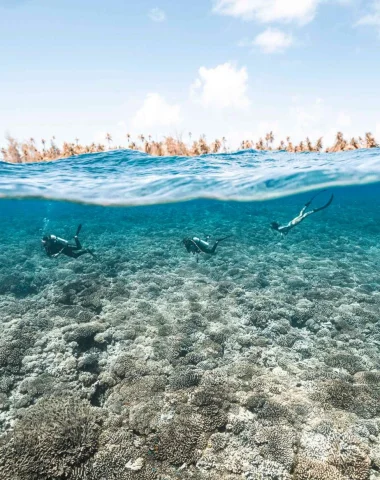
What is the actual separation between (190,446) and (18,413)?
3.65 meters

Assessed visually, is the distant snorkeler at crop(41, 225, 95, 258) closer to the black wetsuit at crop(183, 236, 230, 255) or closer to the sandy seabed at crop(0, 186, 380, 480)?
the sandy seabed at crop(0, 186, 380, 480)

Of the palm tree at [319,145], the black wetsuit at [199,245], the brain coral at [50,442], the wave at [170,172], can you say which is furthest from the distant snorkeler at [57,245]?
the palm tree at [319,145]

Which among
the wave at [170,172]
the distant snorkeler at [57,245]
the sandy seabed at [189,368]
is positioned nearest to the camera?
the sandy seabed at [189,368]

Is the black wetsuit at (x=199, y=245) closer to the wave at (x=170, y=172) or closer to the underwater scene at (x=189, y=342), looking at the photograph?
the underwater scene at (x=189, y=342)

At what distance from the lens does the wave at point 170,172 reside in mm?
14961

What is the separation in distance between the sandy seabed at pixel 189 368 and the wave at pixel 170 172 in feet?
13.4

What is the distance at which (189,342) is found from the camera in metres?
8.27

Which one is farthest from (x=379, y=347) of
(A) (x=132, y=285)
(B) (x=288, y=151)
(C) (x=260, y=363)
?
(B) (x=288, y=151)

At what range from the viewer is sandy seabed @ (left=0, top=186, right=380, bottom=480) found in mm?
5020

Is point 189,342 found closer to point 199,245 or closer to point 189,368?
point 189,368

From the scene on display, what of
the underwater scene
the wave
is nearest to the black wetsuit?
the underwater scene

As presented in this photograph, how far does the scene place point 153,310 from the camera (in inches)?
390

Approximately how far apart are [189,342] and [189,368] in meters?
1.03

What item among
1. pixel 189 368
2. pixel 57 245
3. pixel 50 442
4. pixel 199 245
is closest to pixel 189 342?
pixel 189 368
